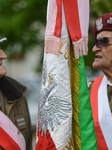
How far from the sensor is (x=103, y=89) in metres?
3.00

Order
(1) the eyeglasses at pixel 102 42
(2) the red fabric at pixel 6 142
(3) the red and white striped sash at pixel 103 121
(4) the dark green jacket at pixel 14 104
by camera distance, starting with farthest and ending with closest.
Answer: (1) the eyeglasses at pixel 102 42
(3) the red and white striped sash at pixel 103 121
(4) the dark green jacket at pixel 14 104
(2) the red fabric at pixel 6 142

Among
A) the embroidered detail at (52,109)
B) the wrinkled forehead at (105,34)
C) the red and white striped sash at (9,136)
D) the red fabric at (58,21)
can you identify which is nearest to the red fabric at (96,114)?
the wrinkled forehead at (105,34)

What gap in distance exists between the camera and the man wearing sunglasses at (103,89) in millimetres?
2766

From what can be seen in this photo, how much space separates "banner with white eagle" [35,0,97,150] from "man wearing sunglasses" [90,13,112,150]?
1.78ft

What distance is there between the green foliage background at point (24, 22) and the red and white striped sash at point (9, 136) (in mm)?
3622

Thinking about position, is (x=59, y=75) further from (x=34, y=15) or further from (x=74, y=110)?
(x=34, y=15)

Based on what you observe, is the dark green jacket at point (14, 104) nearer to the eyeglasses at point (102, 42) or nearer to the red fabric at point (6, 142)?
the red fabric at point (6, 142)

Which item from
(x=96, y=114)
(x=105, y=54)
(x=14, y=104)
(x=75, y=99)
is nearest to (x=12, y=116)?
(x=14, y=104)

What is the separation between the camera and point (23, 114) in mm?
2781

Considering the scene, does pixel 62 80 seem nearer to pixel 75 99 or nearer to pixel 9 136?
pixel 75 99

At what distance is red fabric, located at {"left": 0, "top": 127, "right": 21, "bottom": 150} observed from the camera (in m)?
2.39

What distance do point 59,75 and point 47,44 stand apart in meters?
0.31

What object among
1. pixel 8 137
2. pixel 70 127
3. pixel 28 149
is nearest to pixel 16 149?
pixel 8 137

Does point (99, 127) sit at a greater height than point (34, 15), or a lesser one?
lesser
